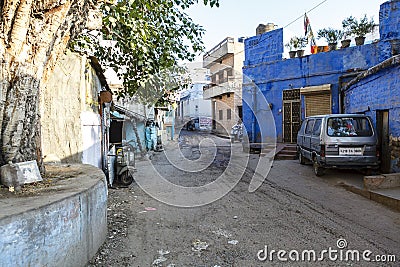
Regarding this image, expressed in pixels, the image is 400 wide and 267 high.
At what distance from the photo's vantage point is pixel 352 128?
806cm

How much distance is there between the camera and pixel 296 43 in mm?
16500

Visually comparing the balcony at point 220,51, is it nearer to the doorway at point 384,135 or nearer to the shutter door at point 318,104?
the shutter door at point 318,104

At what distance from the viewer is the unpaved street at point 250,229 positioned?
3691 millimetres

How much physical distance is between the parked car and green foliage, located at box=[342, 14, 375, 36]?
26.3ft

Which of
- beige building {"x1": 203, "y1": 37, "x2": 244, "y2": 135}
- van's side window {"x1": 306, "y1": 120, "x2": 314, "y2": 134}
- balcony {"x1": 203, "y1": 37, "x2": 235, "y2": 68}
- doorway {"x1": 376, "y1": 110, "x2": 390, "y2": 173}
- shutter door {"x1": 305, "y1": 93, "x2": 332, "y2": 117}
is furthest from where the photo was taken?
balcony {"x1": 203, "y1": 37, "x2": 235, "y2": 68}

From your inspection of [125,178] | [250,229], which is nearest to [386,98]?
[250,229]

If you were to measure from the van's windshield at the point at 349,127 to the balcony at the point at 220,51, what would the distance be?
71.5 feet

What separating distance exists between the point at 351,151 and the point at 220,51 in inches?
961

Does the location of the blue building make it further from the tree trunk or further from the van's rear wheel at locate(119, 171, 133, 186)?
the tree trunk

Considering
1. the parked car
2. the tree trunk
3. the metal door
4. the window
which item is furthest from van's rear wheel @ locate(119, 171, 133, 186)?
the window

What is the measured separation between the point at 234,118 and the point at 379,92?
62.2ft

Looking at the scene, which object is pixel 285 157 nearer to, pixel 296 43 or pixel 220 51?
pixel 296 43

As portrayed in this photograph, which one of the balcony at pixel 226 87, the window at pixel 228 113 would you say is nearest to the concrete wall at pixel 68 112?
the balcony at pixel 226 87

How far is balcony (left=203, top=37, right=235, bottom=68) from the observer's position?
2878 centimetres
